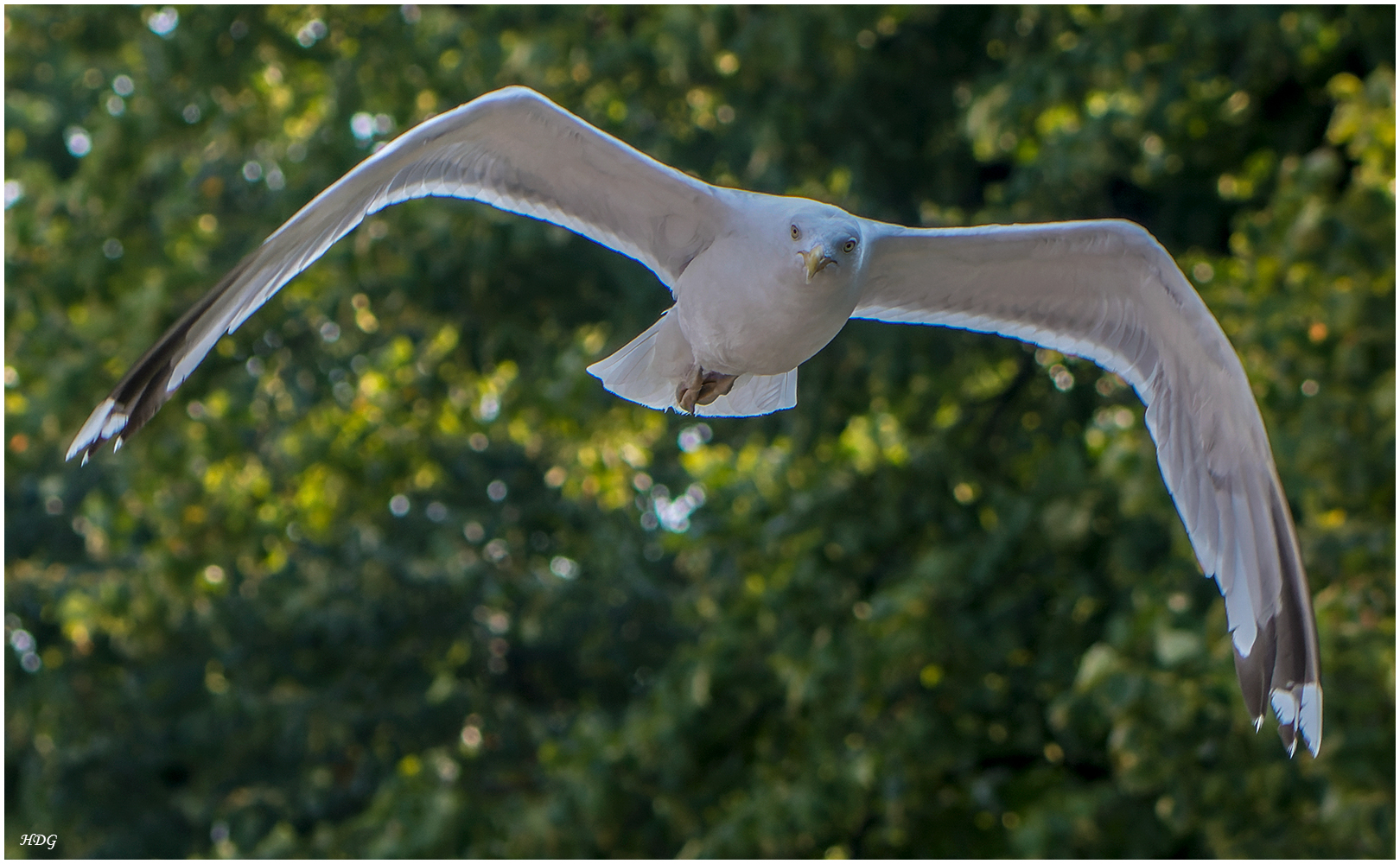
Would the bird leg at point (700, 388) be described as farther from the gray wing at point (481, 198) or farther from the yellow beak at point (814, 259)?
the yellow beak at point (814, 259)

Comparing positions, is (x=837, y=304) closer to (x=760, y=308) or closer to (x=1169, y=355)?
(x=760, y=308)

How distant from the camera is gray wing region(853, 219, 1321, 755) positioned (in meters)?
3.20

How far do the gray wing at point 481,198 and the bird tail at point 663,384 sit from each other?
0.18m

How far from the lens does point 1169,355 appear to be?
3.38 m

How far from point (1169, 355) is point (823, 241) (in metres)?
0.97

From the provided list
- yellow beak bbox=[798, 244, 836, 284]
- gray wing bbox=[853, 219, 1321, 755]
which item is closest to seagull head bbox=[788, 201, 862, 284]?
yellow beak bbox=[798, 244, 836, 284]

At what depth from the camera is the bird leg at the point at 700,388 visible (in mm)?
3316

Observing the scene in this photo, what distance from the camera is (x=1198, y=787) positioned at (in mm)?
5348

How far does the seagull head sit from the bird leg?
515 millimetres

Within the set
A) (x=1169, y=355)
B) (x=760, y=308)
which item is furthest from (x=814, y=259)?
(x=1169, y=355)

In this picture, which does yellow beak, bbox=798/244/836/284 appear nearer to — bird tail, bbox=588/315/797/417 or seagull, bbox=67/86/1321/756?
seagull, bbox=67/86/1321/756

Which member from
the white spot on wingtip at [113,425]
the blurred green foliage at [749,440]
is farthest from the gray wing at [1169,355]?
the blurred green foliage at [749,440]

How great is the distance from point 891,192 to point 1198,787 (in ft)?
8.21

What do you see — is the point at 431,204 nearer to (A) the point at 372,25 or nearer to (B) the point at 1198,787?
(A) the point at 372,25
